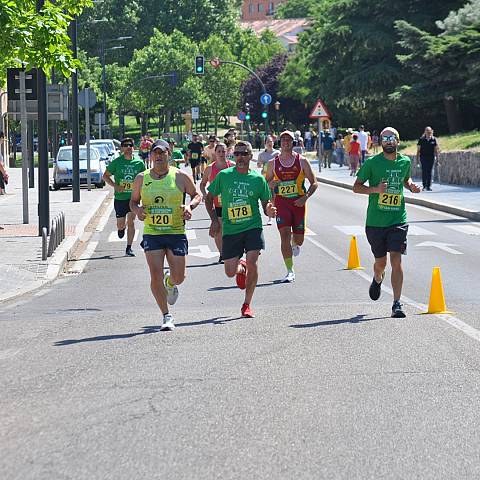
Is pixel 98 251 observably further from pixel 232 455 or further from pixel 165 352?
pixel 232 455

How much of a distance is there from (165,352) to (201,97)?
365 ft

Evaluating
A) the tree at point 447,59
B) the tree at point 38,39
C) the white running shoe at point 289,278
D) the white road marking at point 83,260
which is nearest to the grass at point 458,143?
the tree at point 447,59

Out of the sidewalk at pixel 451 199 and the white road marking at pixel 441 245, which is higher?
the white road marking at pixel 441 245

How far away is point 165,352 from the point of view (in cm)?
1059

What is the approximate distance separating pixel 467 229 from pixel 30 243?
8884 mm

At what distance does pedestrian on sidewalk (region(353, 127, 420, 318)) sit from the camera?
1296cm

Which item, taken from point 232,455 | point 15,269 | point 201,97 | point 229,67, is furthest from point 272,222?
point 229,67

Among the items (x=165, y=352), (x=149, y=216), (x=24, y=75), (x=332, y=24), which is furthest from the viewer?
(x=332, y=24)

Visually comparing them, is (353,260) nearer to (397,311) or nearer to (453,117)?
(397,311)

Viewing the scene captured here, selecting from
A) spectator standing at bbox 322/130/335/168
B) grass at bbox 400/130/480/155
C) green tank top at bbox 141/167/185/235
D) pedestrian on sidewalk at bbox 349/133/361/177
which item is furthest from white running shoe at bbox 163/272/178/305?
spectator standing at bbox 322/130/335/168

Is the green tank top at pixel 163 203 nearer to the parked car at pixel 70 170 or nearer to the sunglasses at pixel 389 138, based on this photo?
the sunglasses at pixel 389 138

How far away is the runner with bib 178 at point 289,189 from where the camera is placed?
53.0 ft

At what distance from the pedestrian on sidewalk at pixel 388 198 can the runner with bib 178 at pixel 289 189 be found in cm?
285

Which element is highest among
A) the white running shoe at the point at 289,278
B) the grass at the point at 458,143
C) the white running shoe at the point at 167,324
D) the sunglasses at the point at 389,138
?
the sunglasses at the point at 389,138
